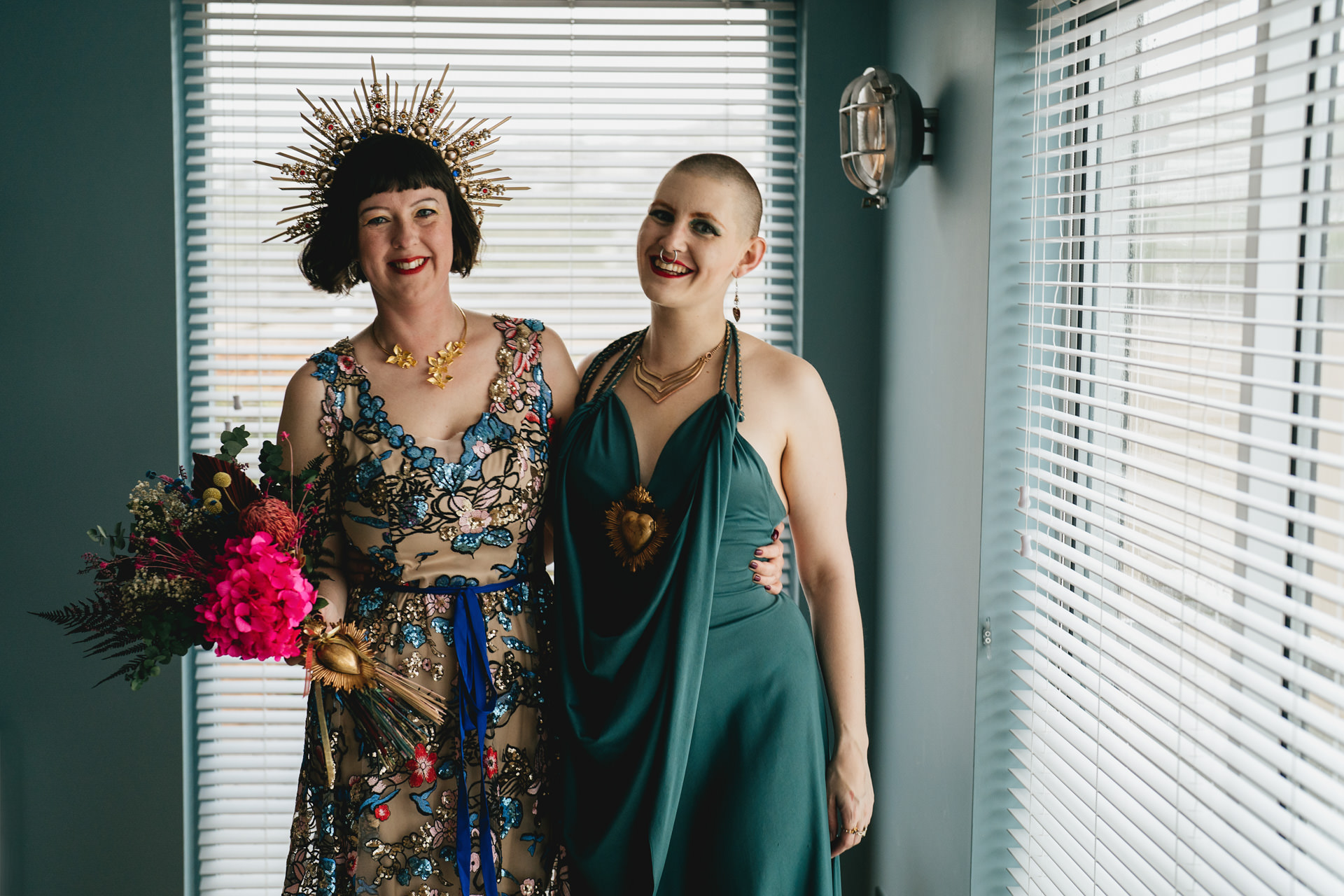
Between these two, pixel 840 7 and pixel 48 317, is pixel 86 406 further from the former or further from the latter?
pixel 840 7

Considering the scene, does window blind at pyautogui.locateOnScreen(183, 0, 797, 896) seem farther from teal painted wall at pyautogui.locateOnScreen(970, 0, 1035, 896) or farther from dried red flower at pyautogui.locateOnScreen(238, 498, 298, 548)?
dried red flower at pyautogui.locateOnScreen(238, 498, 298, 548)

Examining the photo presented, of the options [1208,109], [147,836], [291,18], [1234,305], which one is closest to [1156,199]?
[1208,109]

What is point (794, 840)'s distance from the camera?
1617 millimetres

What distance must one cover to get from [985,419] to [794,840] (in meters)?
0.89

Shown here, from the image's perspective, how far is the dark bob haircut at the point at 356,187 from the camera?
171cm

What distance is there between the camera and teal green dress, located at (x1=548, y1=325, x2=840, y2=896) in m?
1.59

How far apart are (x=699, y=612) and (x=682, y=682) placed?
0.38 ft

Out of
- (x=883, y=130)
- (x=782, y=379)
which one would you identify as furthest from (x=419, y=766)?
(x=883, y=130)

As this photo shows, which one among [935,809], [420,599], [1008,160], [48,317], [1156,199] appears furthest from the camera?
[48,317]

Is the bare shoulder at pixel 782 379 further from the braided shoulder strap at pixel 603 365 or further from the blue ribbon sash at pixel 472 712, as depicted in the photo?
the blue ribbon sash at pixel 472 712

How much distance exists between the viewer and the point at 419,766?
5.53 feet

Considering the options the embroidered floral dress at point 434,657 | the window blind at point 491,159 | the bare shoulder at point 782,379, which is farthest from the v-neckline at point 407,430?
the window blind at point 491,159

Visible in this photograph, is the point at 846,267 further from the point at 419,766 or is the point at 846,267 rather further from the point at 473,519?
the point at 419,766

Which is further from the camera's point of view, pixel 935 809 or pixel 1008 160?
pixel 935 809
